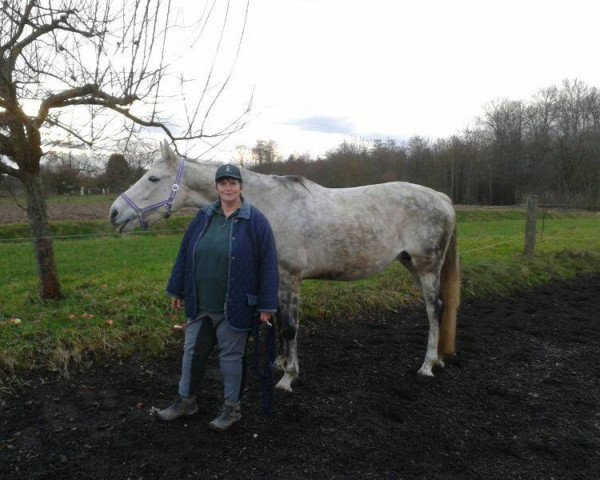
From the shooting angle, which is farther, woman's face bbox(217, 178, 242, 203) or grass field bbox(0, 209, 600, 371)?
grass field bbox(0, 209, 600, 371)

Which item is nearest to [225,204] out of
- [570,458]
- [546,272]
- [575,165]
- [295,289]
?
[295,289]

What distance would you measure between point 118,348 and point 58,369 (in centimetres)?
60

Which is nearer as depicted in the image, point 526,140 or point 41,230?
point 41,230

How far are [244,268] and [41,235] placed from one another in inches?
138

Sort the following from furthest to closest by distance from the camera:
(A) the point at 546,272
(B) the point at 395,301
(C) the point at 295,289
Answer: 1. (A) the point at 546,272
2. (B) the point at 395,301
3. (C) the point at 295,289

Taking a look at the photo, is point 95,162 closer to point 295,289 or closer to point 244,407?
point 295,289

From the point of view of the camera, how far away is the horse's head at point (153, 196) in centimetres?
400

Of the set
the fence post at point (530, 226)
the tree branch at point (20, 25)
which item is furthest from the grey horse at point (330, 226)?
the fence post at point (530, 226)

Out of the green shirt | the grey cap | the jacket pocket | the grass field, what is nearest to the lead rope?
the jacket pocket

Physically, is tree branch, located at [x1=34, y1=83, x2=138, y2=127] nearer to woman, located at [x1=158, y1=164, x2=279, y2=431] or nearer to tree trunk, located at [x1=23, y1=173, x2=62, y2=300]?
tree trunk, located at [x1=23, y1=173, x2=62, y2=300]

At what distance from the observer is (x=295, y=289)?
4281mm

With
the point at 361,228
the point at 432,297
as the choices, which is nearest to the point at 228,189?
the point at 361,228

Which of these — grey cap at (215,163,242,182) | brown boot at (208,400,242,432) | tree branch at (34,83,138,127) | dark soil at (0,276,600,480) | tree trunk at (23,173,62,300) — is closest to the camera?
dark soil at (0,276,600,480)

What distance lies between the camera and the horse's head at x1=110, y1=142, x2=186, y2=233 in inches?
157
